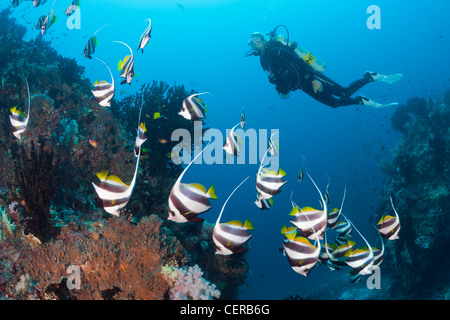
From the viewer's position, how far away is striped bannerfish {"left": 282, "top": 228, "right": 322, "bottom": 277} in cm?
280

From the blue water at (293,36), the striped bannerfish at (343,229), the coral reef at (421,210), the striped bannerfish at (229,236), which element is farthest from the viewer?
the blue water at (293,36)

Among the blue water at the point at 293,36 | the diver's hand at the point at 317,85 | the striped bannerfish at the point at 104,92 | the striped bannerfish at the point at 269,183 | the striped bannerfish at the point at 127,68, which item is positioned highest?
the blue water at the point at 293,36

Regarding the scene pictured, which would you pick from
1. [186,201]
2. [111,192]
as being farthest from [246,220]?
[111,192]

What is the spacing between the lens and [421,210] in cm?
908

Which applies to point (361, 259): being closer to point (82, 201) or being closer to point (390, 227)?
point (390, 227)

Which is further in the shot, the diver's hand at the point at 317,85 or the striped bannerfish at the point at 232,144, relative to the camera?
the diver's hand at the point at 317,85

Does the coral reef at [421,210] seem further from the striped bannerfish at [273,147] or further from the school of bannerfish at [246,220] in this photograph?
the striped bannerfish at [273,147]

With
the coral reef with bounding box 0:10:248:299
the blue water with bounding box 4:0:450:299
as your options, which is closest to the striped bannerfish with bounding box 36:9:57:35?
the coral reef with bounding box 0:10:248:299

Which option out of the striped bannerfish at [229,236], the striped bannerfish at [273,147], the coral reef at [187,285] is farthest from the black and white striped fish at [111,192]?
the striped bannerfish at [273,147]

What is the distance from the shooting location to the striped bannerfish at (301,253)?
2805 mm

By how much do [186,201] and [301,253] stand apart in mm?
1542

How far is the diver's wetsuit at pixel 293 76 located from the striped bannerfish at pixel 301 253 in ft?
22.0

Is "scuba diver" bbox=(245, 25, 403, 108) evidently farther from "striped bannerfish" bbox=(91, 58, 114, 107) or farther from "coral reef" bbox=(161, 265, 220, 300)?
"coral reef" bbox=(161, 265, 220, 300)

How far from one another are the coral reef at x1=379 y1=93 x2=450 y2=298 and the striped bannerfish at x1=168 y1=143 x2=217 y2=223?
8.50 m
